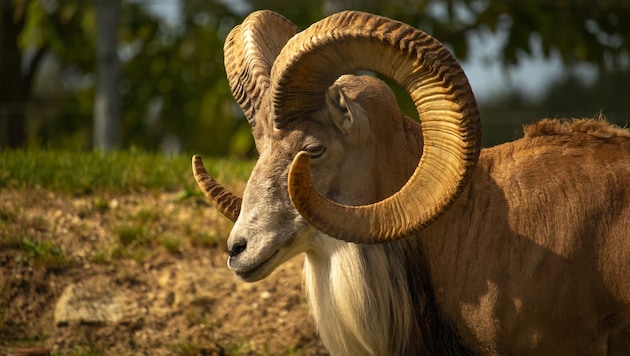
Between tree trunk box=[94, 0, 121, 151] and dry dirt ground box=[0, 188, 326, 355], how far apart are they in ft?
14.1

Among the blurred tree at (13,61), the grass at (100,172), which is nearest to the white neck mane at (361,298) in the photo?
the grass at (100,172)

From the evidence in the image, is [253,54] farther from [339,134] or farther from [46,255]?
[46,255]

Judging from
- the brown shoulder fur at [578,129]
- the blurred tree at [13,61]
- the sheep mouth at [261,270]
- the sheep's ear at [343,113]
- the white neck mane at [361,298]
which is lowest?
the blurred tree at [13,61]

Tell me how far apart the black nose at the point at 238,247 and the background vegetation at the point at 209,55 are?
1049cm

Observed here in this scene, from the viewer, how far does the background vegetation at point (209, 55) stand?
17.3 m

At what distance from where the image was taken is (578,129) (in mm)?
6230

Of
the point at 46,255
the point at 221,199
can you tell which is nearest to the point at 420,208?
the point at 221,199

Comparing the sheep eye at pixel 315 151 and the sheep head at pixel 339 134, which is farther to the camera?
the sheep eye at pixel 315 151

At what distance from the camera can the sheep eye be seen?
594 cm

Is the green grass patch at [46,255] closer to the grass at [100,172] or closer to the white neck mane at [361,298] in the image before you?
the grass at [100,172]

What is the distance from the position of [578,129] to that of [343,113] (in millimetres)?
1388

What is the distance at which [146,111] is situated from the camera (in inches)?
804

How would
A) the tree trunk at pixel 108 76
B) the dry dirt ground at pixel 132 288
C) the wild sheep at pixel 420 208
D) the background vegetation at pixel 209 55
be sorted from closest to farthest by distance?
1. the wild sheep at pixel 420 208
2. the dry dirt ground at pixel 132 288
3. the tree trunk at pixel 108 76
4. the background vegetation at pixel 209 55

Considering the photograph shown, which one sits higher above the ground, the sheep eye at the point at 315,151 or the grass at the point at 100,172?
the sheep eye at the point at 315,151
